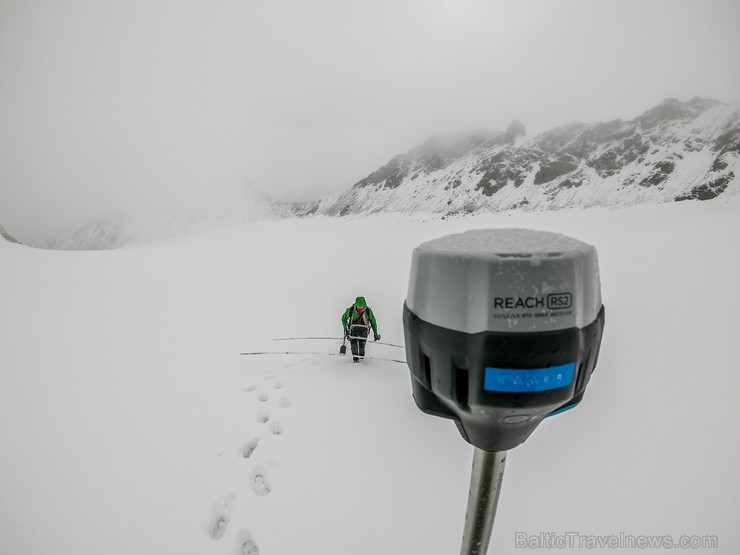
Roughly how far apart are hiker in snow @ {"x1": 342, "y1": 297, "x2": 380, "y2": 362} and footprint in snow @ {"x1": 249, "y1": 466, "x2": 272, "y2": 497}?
2.62 metres

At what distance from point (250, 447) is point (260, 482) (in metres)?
0.53

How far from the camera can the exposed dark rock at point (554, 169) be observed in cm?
6819

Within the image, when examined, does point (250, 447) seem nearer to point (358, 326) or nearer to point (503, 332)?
point (358, 326)

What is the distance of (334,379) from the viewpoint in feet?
16.4

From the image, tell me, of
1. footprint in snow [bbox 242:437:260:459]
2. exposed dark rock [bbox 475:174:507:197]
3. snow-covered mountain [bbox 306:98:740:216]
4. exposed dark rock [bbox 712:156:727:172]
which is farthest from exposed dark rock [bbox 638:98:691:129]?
footprint in snow [bbox 242:437:260:459]

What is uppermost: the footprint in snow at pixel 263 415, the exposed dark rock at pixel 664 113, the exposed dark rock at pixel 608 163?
the exposed dark rock at pixel 664 113

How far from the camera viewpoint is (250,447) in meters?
3.50

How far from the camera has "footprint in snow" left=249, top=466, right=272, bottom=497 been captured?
116 inches

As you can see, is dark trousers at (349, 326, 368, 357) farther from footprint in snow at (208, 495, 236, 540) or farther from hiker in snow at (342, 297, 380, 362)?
footprint in snow at (208, 495, 236, 540)

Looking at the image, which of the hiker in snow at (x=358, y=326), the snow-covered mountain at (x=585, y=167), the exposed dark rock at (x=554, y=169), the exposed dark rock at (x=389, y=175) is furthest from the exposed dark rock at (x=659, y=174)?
the hiker in snow at (x=358, y=326)

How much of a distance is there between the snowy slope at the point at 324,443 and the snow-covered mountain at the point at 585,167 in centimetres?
3083

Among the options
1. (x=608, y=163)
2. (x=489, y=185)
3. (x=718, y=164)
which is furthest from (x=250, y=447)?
(x=608, y=163)

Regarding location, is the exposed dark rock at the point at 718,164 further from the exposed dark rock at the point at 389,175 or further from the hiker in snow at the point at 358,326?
the exposed dark rock at the point at 389,175

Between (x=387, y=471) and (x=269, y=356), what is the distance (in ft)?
12.0
